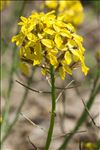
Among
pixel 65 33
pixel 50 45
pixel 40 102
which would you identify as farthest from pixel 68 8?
pixel 40 102

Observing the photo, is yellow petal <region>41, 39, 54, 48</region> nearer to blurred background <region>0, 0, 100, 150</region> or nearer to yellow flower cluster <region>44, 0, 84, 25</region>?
yellow flower cluster <region>44, 0, 84, 25</region>

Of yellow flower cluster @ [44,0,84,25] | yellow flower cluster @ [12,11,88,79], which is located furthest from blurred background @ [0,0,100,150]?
yellow flower cluster @ [12,11,88,79]

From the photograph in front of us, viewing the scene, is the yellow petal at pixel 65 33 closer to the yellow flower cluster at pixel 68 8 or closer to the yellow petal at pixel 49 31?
the yellow petal at pixel 49 31

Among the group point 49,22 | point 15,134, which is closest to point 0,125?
point 49,22

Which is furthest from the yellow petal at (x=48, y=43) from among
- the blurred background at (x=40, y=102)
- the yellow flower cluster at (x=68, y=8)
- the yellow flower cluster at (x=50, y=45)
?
the blurred background at (x=40, y=102)

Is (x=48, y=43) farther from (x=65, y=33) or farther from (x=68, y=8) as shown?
(x=68, y=8)

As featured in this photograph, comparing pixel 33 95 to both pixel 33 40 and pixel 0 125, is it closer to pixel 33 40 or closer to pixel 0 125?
pixel 0 125
